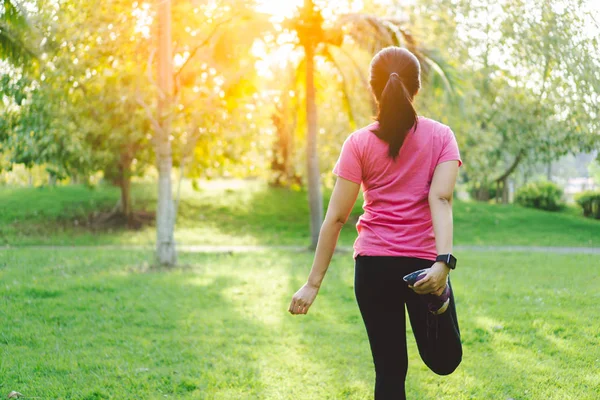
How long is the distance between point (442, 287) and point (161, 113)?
10369 millimetres

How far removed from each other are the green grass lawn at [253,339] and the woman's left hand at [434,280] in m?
2.35

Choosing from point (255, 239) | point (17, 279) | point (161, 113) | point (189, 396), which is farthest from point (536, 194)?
point (189, 396)

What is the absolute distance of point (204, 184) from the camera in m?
33.0

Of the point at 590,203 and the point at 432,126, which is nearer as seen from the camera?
the point at 432,126

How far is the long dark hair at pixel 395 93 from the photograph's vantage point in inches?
112

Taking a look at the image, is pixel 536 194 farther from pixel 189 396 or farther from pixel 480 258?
pixel 189 396

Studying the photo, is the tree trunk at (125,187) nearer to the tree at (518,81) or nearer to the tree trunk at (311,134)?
the tree trunk at (311,134)

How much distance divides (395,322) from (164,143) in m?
10.1

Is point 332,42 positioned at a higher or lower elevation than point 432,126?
higher

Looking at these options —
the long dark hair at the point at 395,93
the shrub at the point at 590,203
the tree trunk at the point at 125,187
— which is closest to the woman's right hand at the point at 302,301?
the long dark hair at the point at 395,93

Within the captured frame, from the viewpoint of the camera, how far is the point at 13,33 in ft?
31.5

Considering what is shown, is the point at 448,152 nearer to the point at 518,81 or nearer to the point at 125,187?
the point at 518,81

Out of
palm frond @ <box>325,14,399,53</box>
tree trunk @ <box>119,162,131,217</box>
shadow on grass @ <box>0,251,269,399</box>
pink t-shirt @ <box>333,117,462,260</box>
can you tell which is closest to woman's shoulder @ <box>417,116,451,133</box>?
pink t-shirt @ <box>333,117,462,260</box>

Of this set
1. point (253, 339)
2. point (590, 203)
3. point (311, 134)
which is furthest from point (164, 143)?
point (590, 203)
